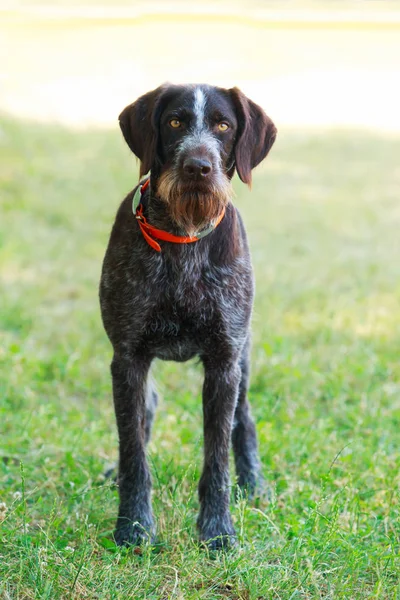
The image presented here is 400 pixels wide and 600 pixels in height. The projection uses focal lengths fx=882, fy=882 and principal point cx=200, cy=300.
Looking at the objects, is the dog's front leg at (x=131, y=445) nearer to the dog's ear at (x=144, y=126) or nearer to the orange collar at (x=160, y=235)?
the orange collar at (x=160, y=235)

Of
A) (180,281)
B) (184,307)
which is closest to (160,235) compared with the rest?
(180,281)

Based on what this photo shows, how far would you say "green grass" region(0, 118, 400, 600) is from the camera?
11.7 ft

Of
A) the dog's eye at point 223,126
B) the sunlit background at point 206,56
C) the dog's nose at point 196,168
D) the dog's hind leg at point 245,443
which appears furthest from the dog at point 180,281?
the sunlit background at point 206,56

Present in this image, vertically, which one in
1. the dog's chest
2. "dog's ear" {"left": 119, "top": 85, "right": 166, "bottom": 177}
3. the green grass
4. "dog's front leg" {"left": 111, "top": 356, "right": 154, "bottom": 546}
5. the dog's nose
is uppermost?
"dog's ear" {"left": 119, "top": 85, "right": 166, "bottom": 177}

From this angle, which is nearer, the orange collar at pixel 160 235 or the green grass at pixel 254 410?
the green grass at pixel 254 410

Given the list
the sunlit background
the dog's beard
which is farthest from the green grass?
the sunlit background

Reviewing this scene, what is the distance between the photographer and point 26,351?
633 cm

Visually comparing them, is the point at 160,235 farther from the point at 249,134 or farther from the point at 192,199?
the point at 249,134

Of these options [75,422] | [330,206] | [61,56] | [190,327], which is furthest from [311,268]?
[61,56]

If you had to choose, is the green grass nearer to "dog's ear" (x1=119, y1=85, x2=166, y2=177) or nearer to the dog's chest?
the dog's chest

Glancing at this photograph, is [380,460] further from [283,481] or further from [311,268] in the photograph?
[311,268]

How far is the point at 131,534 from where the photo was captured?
399 cm

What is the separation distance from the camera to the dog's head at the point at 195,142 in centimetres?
376

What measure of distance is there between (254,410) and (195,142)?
2.25m
